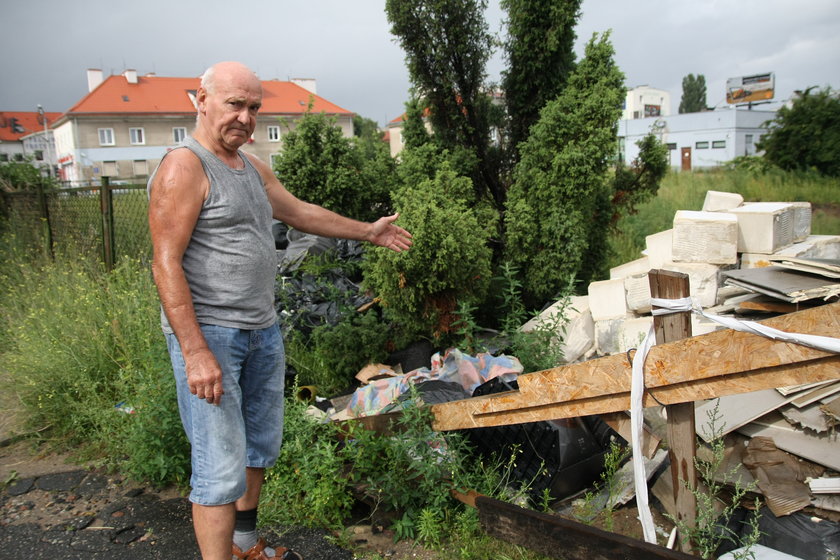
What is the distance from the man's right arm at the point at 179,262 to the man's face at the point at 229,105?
0.74 feet

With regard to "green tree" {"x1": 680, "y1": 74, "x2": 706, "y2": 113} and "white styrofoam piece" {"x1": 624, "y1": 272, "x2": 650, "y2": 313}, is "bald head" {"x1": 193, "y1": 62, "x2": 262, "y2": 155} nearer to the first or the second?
"white styrofoam piece" {"x1": 624, "y1": 272, "x2": 650, "y2": 313}

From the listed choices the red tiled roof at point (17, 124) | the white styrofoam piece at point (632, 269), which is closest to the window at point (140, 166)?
the red tiled roof at point (17, 124)

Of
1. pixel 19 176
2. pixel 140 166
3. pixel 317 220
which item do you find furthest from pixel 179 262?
pixel 140 166

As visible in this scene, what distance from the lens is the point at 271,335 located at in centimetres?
265

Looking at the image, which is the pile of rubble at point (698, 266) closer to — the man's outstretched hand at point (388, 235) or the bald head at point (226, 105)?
the man's outstretched hand at point (388, 235)

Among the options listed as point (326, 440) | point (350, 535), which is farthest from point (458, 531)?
point (326, 440)

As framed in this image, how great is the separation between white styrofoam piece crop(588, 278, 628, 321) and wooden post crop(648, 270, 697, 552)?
6.75 feet

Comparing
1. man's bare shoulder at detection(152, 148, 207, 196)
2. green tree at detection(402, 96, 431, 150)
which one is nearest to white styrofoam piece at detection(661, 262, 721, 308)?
green tree at detection(402, 96, 431, 150)

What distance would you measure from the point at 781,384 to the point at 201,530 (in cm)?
225

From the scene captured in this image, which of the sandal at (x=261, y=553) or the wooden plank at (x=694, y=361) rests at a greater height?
the wooden plank at (x=694, y=361)

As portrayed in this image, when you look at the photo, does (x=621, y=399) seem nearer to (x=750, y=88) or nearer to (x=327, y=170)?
(x=327, y=170)

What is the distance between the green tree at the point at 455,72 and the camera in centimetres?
507

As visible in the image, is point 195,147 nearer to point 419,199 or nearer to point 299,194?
point 419,199

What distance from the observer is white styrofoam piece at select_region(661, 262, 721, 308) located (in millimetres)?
4055
